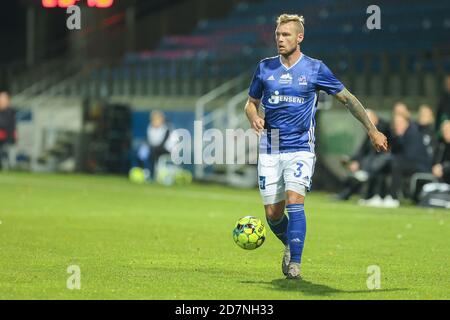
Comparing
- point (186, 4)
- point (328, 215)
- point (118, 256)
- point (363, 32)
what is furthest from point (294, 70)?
point (186, 4)

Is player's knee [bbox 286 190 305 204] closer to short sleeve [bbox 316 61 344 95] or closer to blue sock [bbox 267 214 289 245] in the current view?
blue sock [bbox 267 214 289 245]

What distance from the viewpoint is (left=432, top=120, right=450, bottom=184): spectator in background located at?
68.8 feet

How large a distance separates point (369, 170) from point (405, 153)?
81cm

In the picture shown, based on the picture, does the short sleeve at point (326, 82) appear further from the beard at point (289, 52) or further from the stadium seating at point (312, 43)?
the stadium seating at point (312, 43)

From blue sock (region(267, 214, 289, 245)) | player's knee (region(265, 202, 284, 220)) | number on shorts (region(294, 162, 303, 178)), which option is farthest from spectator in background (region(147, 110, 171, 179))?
number on shorts (region(294, 162, 303, 178))

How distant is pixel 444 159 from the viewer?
21.4 meters

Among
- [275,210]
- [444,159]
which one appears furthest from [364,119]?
[444,159]

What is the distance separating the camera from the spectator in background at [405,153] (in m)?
22.2

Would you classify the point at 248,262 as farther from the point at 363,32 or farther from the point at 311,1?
the point at 311,1

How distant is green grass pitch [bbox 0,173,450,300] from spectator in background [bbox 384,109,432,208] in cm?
101

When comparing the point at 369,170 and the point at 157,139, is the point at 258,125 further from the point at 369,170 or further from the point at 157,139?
the point at 157,139

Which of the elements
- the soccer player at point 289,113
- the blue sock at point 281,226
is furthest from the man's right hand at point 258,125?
the blue sock at point 281,226

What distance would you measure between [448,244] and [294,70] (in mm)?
4732
